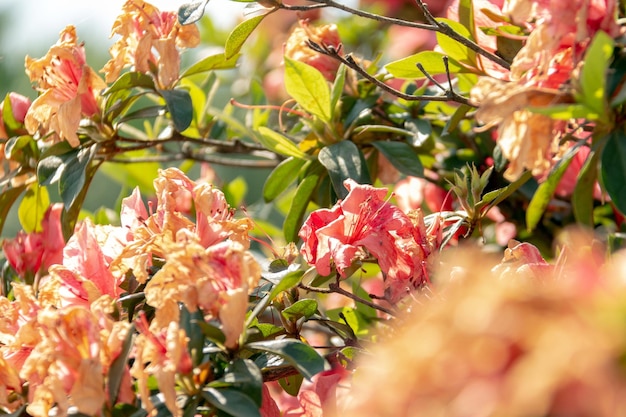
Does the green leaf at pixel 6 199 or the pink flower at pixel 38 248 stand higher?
the green leaf at pixel 6 199

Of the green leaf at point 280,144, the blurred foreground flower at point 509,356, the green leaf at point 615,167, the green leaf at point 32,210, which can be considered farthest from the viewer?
the green leaf at point 32,210

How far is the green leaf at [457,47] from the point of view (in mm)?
985

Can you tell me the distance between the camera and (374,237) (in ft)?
2.80

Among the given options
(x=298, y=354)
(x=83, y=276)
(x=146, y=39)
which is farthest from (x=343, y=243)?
(x=146, y=39)

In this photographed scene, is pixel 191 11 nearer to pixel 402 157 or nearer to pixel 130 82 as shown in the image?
pixel 130 82

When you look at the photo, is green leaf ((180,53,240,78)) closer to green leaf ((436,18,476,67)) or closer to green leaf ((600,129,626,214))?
green leaf ((436,18,476,67))

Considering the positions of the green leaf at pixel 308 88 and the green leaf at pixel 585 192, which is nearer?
the green leaf at pixel 585 192

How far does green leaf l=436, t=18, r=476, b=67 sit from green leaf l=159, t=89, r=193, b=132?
0.32 m

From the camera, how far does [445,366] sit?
0.43 m

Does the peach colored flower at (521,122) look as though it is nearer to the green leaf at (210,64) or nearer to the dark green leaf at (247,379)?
the dark green leaf at (247,379)

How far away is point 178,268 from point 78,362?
0.11 m

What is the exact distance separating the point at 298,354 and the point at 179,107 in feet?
1.49

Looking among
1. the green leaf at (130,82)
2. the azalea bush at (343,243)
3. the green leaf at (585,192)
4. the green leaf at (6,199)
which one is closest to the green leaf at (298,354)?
the azalea bush at (343,243)

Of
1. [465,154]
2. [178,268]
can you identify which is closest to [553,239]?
[465,154]
